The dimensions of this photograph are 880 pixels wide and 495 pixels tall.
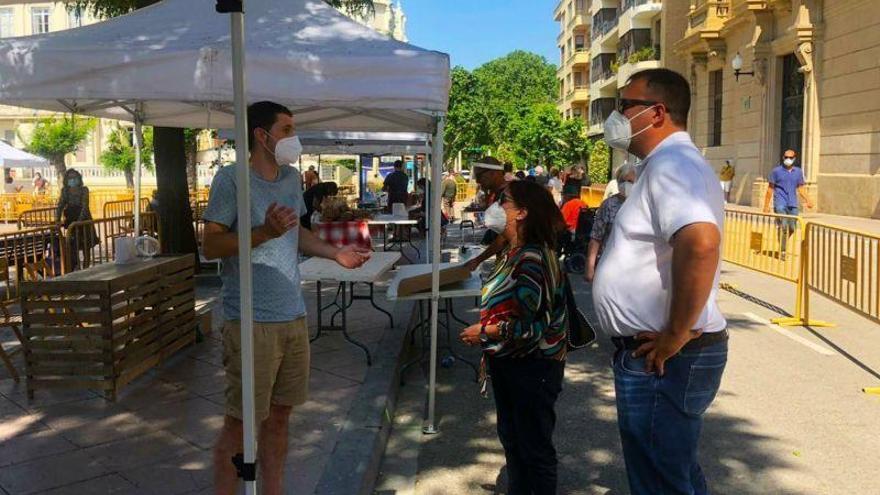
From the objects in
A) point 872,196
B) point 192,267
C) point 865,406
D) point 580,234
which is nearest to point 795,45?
point 872,196

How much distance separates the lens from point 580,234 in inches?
435

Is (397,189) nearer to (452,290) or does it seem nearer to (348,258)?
(452,290)

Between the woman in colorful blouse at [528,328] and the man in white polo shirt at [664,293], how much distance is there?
0.69m

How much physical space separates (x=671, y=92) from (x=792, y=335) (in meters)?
6.05

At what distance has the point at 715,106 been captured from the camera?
101ft

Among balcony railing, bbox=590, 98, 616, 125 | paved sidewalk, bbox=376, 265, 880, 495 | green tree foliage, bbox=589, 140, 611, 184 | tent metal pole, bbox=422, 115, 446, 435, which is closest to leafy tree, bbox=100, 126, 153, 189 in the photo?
green tree foliage, bbox=589, 140, 611, 184

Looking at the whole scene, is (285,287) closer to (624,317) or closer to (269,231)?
(269,231)

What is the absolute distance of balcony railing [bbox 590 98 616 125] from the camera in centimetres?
5525

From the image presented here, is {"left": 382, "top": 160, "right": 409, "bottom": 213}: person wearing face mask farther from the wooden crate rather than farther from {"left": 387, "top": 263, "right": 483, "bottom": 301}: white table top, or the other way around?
the wooden crate

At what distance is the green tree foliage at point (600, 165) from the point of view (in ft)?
159

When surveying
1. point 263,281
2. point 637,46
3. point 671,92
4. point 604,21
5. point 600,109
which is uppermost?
point 604,21

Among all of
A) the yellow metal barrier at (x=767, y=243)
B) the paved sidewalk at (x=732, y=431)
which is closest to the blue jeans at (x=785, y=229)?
the yellow metal barrier at (x=767, y=243)

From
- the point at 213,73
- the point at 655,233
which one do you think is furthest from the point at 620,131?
the point at 213,73

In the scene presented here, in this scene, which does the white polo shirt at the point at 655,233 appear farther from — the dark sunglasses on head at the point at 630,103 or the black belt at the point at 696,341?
the dark sunglasses on head at the point at 630,103
